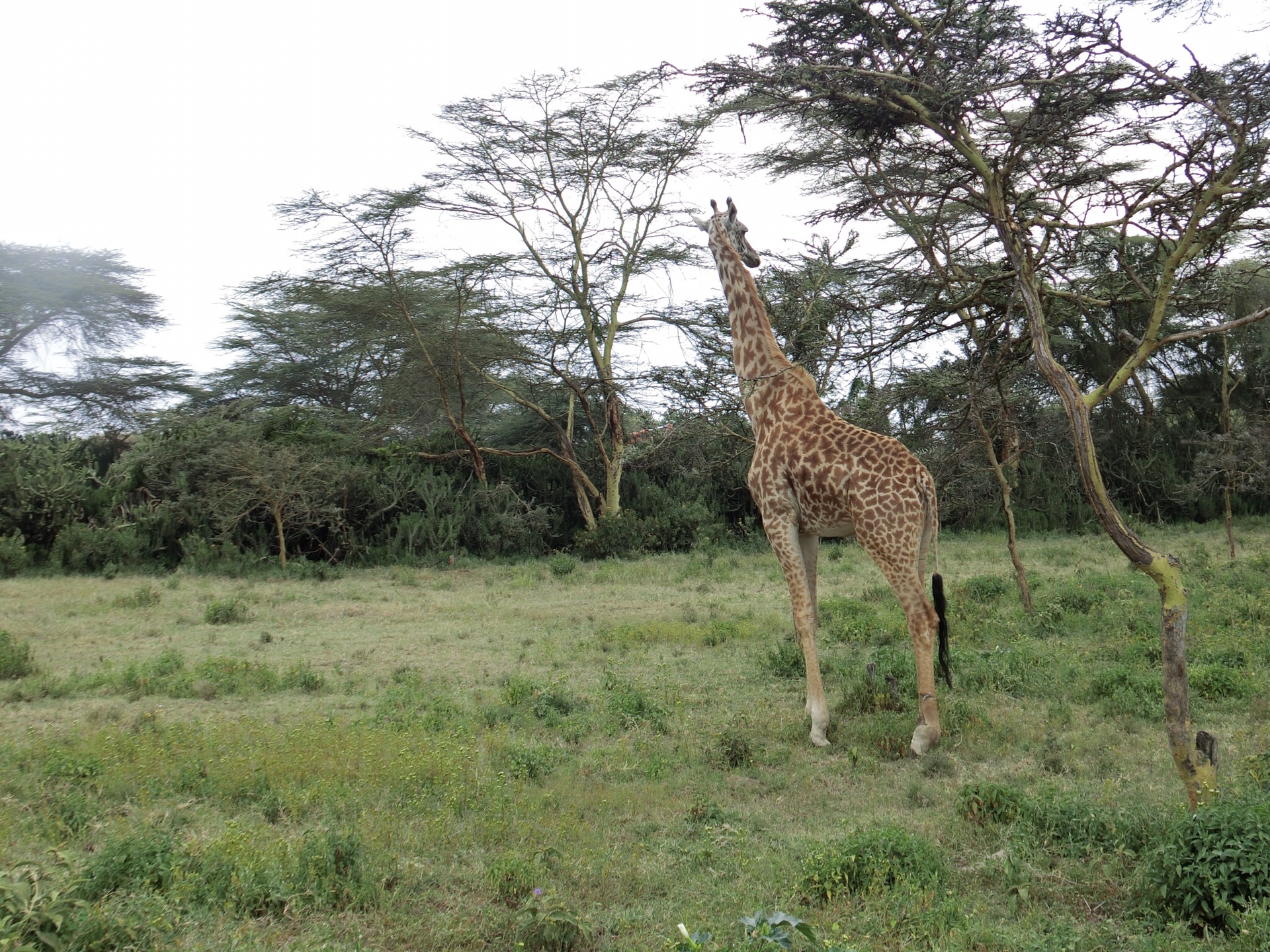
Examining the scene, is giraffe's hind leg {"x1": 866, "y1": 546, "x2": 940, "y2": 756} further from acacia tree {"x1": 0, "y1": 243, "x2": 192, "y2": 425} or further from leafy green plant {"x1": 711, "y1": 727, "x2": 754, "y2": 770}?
acacia tree {"x1": 0, "y1": 243, "x2": 192, "y2": 425}

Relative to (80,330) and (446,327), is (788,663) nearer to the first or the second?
(446,327)

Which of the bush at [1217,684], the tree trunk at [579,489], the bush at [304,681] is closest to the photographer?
the bush at [1217,684]

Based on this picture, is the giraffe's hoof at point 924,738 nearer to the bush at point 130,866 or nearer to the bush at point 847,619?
the bush at point 847,619

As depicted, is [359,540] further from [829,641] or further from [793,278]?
[829,641]

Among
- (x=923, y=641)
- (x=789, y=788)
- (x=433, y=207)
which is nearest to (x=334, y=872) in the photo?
(x=789, y=788)

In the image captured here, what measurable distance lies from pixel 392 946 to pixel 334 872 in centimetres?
50

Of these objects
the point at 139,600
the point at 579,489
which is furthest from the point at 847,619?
the point at 579,489

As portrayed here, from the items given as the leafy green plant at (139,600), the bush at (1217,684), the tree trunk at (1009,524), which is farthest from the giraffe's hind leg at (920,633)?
the leafy green plant at (139,600)

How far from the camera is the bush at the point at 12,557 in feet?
44.8

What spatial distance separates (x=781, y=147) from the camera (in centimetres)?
1266

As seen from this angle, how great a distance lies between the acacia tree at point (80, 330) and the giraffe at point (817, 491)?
17.4 meters

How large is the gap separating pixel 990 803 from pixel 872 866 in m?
1.00

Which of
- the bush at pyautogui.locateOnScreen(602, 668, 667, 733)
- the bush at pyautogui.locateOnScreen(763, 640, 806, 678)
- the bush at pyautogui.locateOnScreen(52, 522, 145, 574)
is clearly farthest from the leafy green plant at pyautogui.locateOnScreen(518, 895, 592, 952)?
the bush at pyautogui.locateOnScreen(52, 522, 145, 574)

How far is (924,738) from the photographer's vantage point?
584 centimetres
